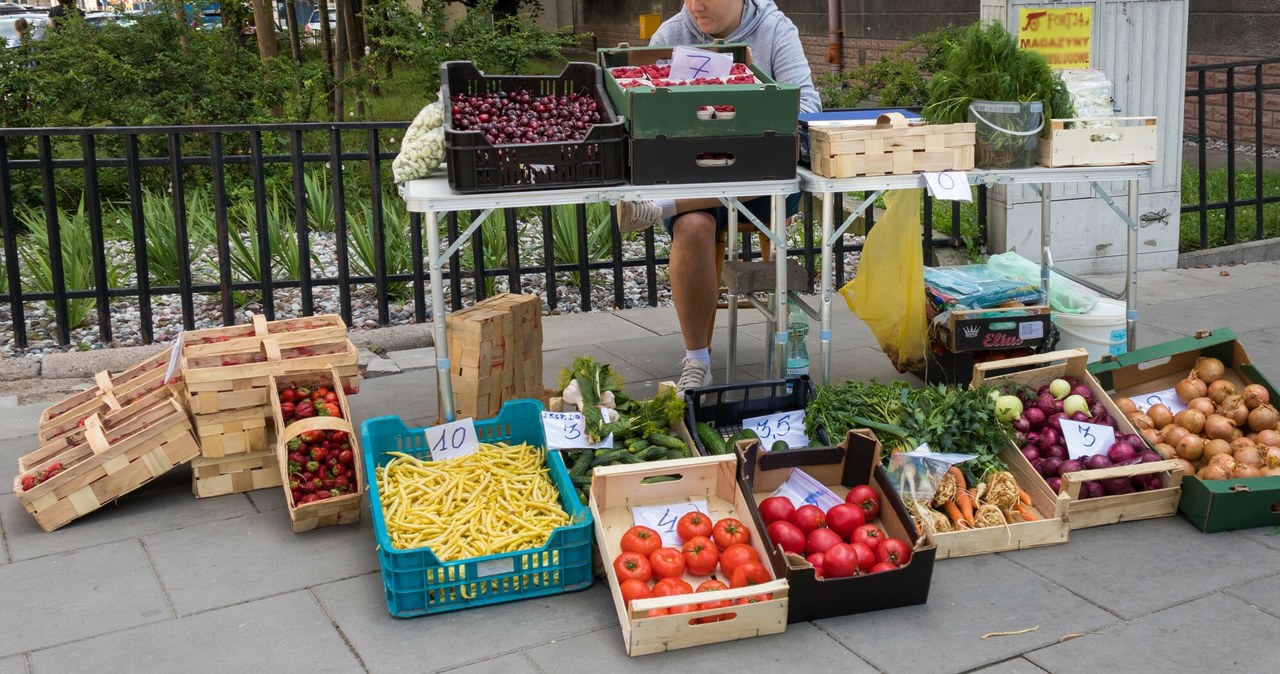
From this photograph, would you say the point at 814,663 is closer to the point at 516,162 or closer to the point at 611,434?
the point at 611,434

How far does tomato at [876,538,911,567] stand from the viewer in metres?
3.47

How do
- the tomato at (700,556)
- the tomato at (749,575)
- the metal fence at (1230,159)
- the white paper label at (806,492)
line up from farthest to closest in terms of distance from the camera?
the metal fence at (1230,159) < the white paper label at (806,492) < the tomato at (700,556) < the tomato at (749,575)

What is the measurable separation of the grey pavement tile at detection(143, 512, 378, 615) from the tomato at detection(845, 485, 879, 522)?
1573mm

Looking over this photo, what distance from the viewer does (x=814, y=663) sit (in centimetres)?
322

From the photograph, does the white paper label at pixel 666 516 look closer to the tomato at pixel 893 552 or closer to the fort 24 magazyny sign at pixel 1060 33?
the tomato at pixel 893 552

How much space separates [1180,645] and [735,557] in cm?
125

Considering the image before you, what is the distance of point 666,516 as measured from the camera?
380cm

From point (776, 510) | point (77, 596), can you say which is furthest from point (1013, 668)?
point (77, 596)

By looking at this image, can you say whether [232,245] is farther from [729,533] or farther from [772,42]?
[729,533]

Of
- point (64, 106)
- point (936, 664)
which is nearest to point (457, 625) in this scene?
point (936, 664)

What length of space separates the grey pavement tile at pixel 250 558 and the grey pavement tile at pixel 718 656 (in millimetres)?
864

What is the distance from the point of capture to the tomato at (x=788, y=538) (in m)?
3.54

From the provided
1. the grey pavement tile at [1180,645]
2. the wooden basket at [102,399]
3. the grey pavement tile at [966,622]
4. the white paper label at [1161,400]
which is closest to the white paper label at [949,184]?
the white paper label at [1161,400]

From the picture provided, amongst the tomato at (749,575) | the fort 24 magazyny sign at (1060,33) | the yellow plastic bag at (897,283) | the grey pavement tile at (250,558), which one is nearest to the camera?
the tomato at (749,575)
